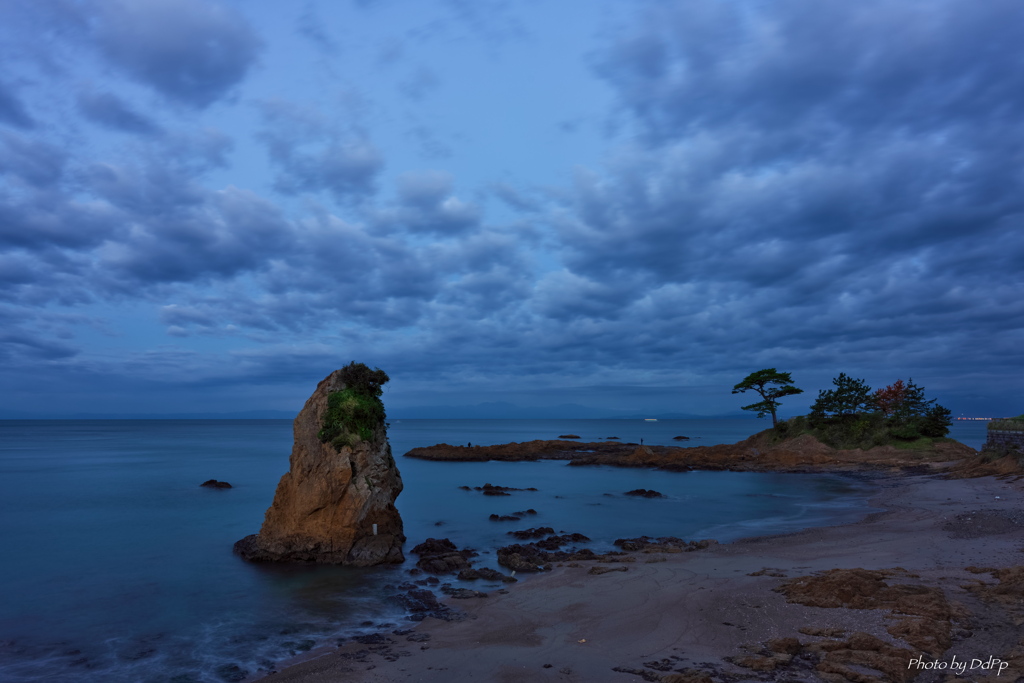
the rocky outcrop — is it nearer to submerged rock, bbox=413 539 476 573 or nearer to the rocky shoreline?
the rocky shoreline

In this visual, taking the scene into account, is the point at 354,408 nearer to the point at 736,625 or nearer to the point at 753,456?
the point at 736,625

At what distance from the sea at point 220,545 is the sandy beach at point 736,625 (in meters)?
2.36

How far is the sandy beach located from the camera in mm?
8664

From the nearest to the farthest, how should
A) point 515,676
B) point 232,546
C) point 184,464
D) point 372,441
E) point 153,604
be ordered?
point 515,676 → point 153,604 → point 372,441 → point 232,546 → point 184,464

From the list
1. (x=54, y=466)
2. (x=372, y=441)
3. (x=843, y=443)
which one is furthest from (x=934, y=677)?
(x=54, y=466)

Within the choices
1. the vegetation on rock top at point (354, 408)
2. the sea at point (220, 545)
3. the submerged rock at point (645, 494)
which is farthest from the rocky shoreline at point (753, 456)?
the vegetation on rock top at point (354, 408)

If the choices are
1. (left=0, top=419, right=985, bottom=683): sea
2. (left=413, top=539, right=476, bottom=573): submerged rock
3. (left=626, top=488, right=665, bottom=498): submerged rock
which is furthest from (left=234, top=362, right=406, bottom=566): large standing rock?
(left=626, top=488, right=665, bottom=498): submerged rock

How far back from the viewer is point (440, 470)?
5222 centimetres

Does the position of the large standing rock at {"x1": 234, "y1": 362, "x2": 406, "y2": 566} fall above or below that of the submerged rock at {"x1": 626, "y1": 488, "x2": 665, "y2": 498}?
above

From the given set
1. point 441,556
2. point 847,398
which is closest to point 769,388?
point 847,398

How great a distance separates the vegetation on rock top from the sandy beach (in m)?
6.93

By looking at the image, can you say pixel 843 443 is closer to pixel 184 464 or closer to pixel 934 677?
pixel 934 677

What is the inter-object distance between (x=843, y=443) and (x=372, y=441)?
49.3 m

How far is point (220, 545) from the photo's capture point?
20.8m
